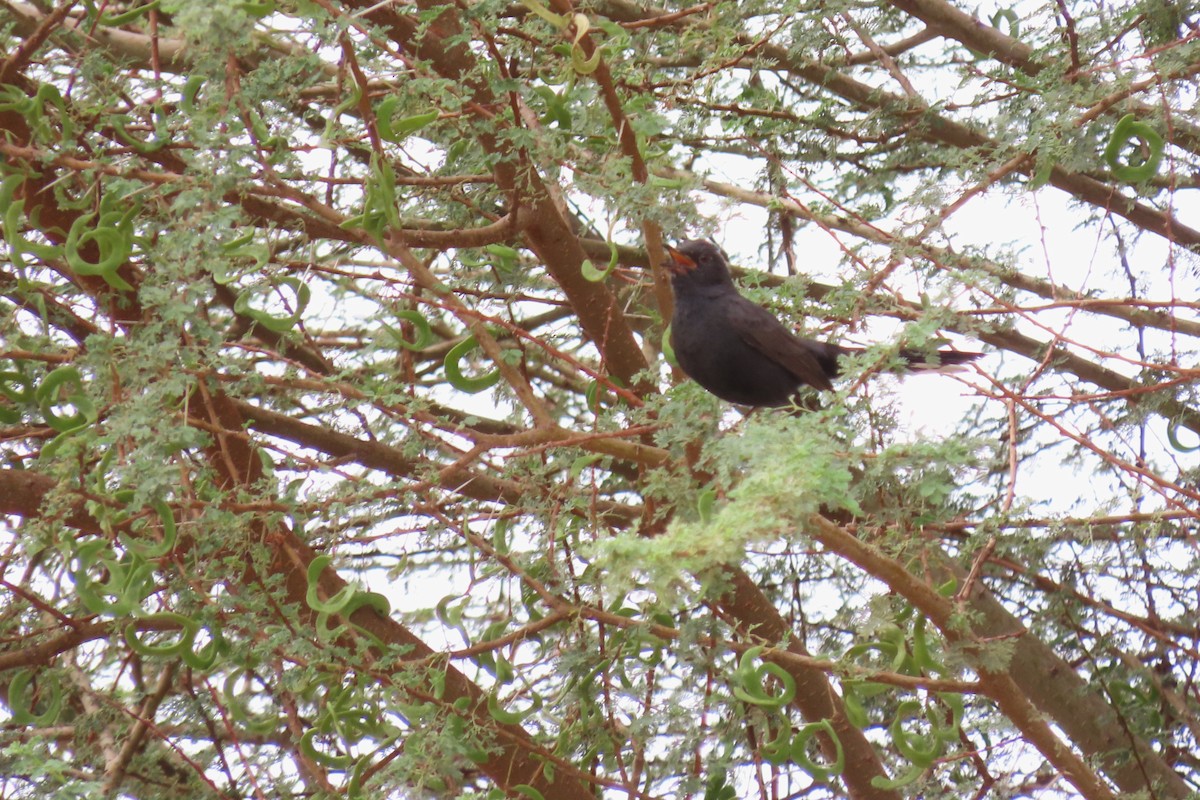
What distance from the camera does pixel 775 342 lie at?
4.81 meters

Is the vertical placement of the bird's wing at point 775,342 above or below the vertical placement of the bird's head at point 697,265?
below

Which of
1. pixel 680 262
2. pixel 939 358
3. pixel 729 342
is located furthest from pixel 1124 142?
pixel 680 262

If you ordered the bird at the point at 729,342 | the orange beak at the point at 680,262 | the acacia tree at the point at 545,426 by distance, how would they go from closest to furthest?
the acacia tree at the point at 545,426, the bird at the point at 729,342, the orange beak at the point at 680,262

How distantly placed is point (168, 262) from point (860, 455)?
60.3 inches

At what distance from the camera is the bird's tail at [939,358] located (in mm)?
3159

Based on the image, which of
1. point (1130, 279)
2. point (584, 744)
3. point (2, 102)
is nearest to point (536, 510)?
point (584, 744)

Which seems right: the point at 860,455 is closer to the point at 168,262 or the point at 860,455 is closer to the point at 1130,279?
the point at 168,262

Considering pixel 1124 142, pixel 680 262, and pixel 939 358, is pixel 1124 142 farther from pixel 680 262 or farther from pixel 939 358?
pixel 680 262

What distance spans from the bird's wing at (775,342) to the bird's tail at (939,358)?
42cm

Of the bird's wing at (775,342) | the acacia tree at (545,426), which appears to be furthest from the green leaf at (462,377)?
the bird's wing at (775,342)

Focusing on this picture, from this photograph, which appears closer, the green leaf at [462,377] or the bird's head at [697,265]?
the green leaf at [462,377]

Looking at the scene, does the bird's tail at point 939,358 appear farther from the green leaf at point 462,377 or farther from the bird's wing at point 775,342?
the green leaf at point 462,377

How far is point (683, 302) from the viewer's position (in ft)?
15.7

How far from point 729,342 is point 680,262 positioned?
1.25ft
